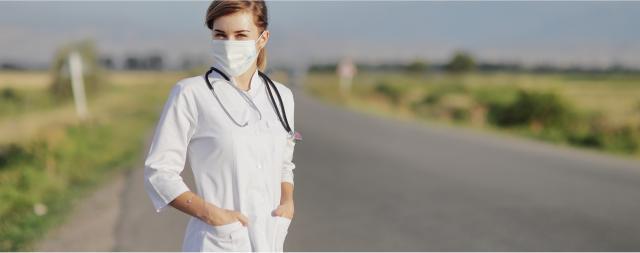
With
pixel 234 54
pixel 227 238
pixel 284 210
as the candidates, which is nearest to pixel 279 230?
pixel 284 210

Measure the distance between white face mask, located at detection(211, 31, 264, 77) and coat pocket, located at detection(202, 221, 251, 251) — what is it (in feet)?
1.41

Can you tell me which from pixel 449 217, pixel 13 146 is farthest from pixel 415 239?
pixel 13 146

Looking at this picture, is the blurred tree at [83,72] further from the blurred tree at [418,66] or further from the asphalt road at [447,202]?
the blurred tree at [418,66]

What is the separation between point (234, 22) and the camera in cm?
204

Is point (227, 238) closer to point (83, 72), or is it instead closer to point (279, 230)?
point (279, 230)

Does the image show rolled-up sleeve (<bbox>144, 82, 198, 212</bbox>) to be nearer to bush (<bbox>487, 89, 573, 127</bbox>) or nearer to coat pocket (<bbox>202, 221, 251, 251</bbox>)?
coat pocket (<bbox>202, 221, 251, 251</bbox>)

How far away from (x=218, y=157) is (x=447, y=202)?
6321 millimetres

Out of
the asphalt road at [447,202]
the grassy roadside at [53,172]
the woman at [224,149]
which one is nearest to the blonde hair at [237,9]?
the woman at [224,149]

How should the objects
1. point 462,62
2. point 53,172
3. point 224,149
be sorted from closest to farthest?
point 224,149, point 53,172, point 462,62

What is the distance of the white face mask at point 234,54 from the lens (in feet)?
6.64

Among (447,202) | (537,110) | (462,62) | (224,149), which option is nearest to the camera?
(224,149)

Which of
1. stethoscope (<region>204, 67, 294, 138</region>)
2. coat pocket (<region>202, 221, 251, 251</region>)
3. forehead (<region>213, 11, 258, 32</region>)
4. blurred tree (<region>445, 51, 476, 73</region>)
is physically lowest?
coat pocket (<region>202, 221, 251, 251</region>)

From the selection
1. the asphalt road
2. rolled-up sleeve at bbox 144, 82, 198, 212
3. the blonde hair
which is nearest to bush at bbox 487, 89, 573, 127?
the asphalt road

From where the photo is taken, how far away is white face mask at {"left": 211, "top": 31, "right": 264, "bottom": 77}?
2025 millimetres
